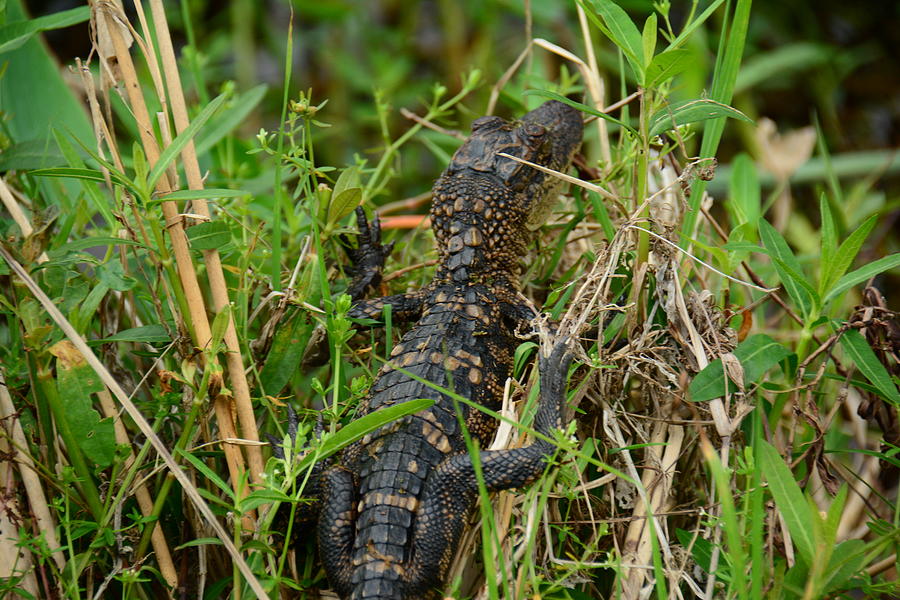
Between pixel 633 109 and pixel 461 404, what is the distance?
3156 millimetres

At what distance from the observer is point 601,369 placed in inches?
87.7

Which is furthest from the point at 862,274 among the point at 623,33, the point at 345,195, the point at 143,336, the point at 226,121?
the point at 226,121

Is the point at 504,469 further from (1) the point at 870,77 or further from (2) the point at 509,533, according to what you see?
(1) the point at 870,77

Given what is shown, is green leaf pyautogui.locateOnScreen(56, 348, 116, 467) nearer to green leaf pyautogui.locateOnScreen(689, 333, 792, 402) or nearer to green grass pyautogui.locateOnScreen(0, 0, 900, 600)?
green grass pyautogui.locateOnScreen(0, 0, 900, 600)

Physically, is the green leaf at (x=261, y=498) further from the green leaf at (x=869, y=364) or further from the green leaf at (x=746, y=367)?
the green leaf at (x=869, y=364)

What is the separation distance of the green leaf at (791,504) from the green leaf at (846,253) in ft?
1.81

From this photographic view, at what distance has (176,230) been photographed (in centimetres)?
202

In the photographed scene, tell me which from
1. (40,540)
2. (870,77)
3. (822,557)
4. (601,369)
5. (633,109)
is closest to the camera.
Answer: (822,557)

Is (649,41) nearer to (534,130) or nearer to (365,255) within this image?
(534,130)

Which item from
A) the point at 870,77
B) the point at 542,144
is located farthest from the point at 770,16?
the point at 542,144

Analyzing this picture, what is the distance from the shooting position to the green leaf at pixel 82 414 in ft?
6.64

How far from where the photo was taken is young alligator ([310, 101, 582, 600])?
2051mm

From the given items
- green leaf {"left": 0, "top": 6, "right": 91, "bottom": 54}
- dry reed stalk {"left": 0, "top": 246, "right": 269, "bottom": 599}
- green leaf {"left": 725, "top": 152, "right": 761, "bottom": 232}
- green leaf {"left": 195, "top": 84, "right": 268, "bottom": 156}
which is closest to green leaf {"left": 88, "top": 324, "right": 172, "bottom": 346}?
dry reed stalk {"left": 0, "top": 246, "right": 269, "bottom": 599}

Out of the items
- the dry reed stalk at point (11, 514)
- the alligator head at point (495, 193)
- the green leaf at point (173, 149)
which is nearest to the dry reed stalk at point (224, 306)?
the green leaf at point (173, 149)
